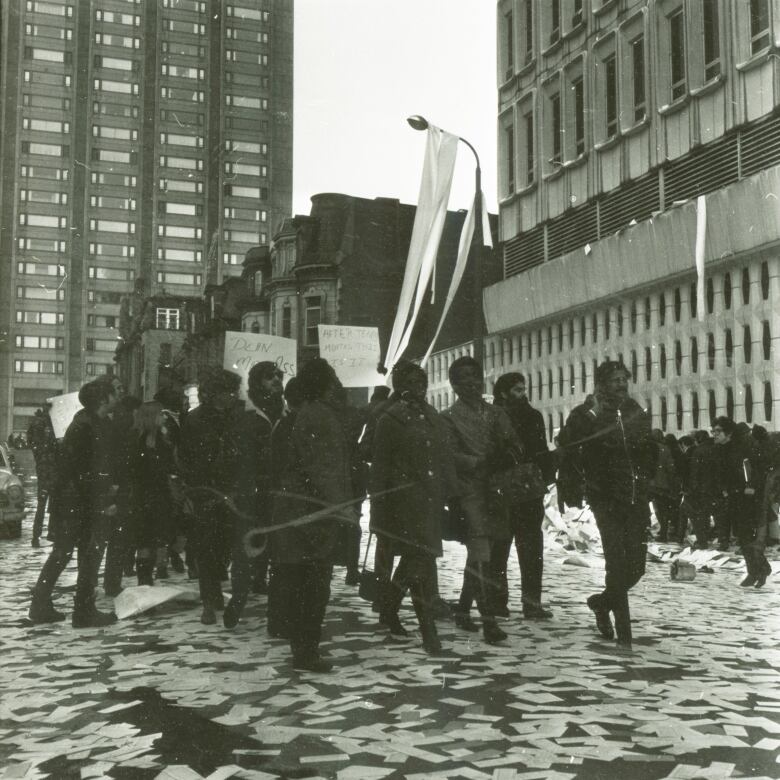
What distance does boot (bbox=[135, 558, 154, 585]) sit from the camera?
9.16 metres

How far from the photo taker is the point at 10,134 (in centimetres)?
2830

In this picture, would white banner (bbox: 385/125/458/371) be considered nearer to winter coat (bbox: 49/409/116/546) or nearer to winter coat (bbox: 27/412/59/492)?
winter coat (bbox: 49/409/116/546)

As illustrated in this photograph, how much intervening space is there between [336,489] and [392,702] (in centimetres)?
127

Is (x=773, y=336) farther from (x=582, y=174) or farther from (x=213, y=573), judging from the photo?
(x=213, y=573)

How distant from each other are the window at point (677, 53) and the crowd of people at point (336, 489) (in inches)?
636

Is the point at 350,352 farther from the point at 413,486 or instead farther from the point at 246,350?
the point at 413,486

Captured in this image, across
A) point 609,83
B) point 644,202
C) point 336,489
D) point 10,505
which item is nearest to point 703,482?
point 336,489

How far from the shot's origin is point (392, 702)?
5035 millimetres

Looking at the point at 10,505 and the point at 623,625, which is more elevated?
the point at 10,505

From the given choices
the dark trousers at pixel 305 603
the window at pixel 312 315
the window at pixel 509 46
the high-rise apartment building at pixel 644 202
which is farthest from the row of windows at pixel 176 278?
the dark trousers at pixel 305 603

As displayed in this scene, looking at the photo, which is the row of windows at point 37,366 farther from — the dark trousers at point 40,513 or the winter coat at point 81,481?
the winter coat at point 81,481

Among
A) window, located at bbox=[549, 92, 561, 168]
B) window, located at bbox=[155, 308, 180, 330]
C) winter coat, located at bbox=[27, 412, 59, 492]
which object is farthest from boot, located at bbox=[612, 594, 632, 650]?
window, located at bbox=[155, 308, 180, 330]

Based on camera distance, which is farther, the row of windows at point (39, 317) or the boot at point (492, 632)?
the row of windows at point (39, 317)

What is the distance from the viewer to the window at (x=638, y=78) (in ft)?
78.9
